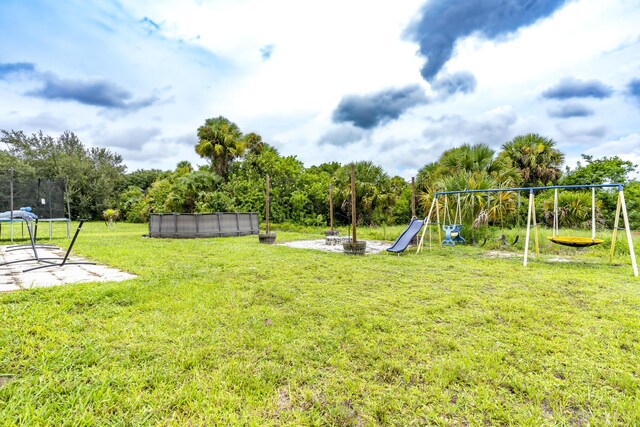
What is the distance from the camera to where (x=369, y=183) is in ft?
41.6

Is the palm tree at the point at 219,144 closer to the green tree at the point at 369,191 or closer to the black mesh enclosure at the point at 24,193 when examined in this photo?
the green tree at the point at 369,191

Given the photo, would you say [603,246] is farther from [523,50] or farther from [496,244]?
[523,50]

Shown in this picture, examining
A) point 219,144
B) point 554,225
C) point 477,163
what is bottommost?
point 554,225

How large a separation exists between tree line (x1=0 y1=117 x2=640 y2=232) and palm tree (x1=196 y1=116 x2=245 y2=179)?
0.05 meters

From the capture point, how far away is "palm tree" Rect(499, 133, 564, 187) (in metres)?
14.7

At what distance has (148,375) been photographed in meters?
1.64

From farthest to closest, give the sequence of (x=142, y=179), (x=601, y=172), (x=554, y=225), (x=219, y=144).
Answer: (x=142, y=179) < (x=601, y=172) < (x=219, y=144) < (x=554, y=225)

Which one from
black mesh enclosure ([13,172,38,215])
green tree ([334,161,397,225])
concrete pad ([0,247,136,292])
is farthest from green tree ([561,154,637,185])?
black mesh enclosure ([13,172,38,215])

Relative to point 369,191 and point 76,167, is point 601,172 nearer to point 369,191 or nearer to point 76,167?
point 369,191

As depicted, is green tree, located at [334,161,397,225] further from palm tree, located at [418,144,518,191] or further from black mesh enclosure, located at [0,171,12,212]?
black mesh enclosure, located at [0,171,12,212]

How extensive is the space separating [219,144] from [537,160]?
16282 millimetres

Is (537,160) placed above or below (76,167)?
below

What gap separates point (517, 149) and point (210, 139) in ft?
52.8

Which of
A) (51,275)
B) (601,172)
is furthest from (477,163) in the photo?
(601,172)
